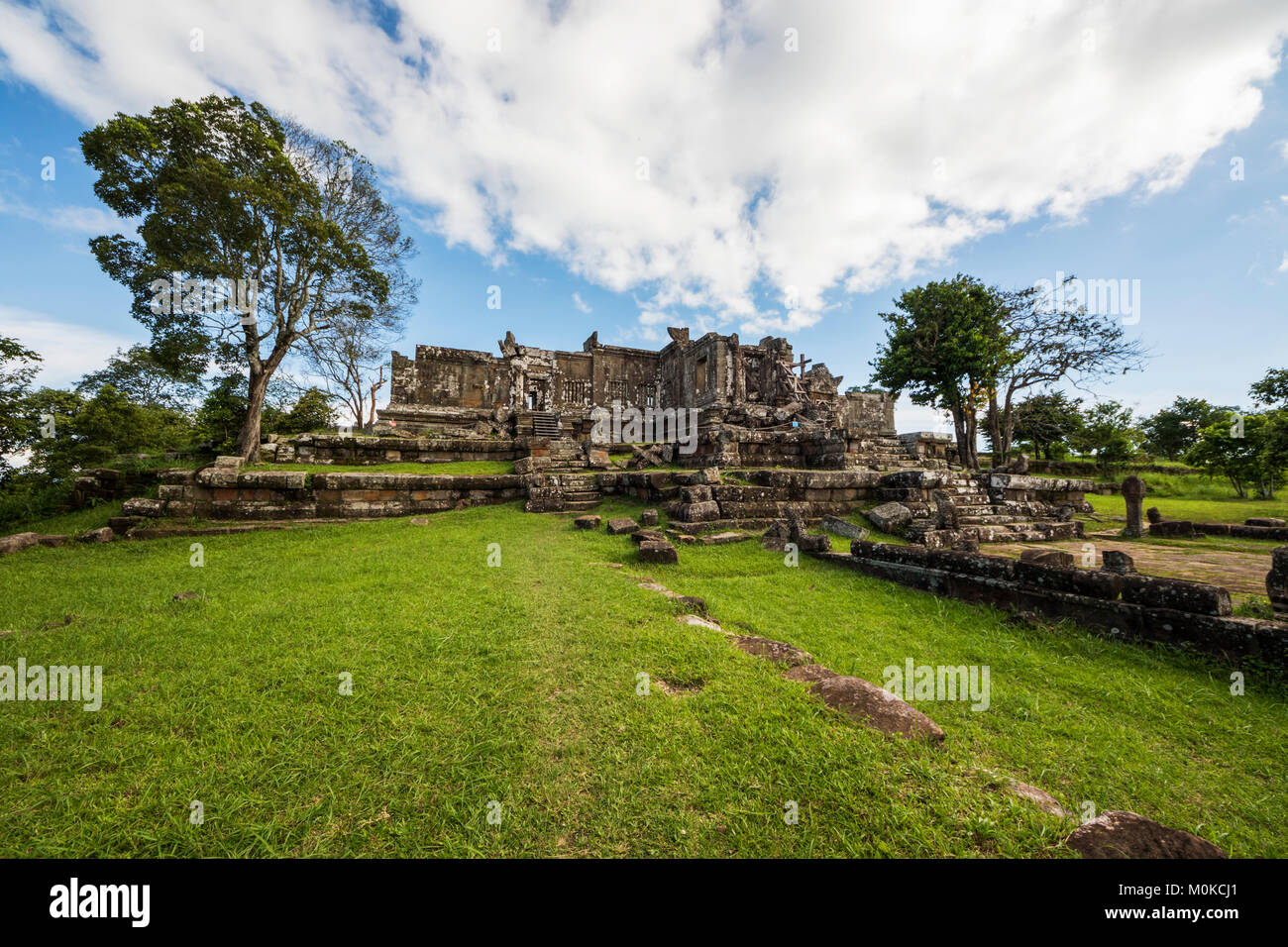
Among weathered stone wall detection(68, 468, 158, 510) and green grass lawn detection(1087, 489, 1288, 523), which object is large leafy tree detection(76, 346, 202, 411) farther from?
green grass lawn detection(1087, 489, 1288, 523)

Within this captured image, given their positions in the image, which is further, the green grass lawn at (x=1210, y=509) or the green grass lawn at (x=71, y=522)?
the green grass lawn at (x=1210, y=509)

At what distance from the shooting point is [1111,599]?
12.4 ft

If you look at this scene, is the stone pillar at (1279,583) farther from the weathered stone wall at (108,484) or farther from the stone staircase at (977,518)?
the weathered stone wall at (108,484)

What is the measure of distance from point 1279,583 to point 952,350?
2310 centimetres

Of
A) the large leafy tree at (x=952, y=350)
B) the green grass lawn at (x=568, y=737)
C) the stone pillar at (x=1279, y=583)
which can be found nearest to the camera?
the green grass lawn at (x=568, y=737)

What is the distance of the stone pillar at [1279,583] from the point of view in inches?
134

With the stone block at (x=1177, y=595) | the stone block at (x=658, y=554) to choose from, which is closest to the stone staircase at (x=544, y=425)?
the stone block at (x=658, y=554)

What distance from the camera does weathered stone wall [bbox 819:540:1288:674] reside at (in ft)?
10.1

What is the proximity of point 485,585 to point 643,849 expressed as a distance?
374 cm

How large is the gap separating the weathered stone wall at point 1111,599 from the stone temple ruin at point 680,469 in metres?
1.58

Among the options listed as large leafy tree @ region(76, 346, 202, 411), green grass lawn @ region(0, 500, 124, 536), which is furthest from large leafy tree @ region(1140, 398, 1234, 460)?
large leafy tree @ region(76, 346, 202, 411)
